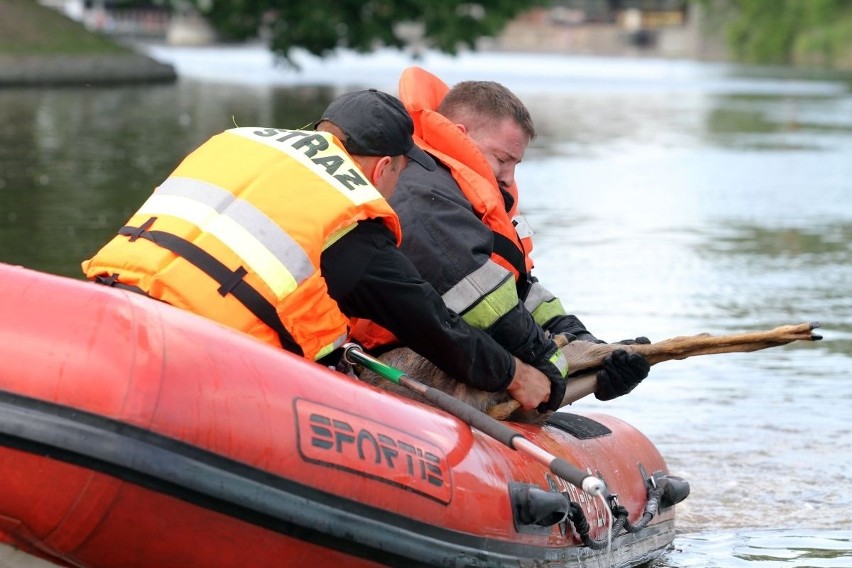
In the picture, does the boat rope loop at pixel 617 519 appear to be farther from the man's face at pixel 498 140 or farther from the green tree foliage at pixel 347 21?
the green tree foliage at pixel 347 21

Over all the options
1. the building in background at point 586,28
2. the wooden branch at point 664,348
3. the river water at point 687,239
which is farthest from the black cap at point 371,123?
the building in background at point 586,28

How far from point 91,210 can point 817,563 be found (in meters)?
8.60

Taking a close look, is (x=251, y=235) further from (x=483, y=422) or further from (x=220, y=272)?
(x=483, y=422)

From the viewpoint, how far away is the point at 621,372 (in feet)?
15.4

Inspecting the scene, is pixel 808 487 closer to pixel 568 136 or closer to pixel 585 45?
pixel 568 136

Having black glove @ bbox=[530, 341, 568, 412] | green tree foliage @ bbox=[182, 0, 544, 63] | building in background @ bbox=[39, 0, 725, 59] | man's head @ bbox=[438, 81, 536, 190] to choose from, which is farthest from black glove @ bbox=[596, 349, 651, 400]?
building in background @ bbox=[39, 0, 725, 59]

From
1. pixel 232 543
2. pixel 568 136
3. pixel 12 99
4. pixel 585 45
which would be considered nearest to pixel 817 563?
pixel 232 543

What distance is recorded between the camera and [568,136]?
23.3 meters

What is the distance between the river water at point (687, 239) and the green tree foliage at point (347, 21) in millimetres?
3659

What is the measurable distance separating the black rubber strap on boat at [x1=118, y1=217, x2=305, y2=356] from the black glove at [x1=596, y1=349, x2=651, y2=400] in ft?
4.27

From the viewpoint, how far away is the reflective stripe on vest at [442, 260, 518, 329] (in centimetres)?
424

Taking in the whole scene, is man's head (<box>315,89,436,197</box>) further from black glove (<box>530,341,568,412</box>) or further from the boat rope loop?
the boat rope loop

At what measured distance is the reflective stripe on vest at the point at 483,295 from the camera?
13.9 ft

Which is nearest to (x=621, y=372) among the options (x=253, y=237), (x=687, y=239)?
(x=253, y=237)
